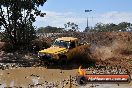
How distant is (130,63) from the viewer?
87.4ft

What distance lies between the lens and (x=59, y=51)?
24.8 meters

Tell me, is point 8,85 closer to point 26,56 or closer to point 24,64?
point 24,64

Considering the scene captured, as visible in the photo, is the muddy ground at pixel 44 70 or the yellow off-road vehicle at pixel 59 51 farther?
the yellow off-road vehicle at pixel 59 51

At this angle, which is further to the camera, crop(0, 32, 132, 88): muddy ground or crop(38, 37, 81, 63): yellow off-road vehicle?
crop(38, 37, 81, 63): yellow off-road vehicle

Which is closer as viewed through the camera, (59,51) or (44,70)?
(44,70)

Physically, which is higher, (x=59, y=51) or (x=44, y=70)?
(x=59, y=51)

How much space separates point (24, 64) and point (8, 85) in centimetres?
722

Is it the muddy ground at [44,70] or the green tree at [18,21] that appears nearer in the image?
the muddy ground at [44,70]

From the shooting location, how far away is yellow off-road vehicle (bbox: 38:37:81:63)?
24484 mm

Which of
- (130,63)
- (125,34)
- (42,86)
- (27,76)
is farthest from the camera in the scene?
(125,34)

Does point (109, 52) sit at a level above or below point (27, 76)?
above

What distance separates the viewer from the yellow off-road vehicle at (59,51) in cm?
2448

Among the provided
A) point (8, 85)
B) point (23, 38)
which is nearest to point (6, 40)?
point (23, 38)

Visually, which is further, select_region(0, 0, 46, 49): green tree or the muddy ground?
select_region(0, 0, 46, 49): green tree
